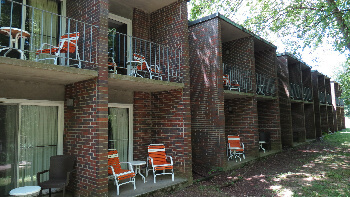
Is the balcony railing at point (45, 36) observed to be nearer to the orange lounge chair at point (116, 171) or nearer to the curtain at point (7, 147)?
the curtain at point (7, 147)

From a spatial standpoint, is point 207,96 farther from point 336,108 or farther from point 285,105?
point 336,108

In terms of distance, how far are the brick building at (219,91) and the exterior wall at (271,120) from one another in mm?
52

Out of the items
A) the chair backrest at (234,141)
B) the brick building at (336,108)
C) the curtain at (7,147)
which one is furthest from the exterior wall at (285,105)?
the brick building at (336,108)

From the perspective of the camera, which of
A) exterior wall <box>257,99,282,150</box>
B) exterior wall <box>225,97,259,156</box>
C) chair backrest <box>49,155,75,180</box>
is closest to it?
chair backrest <box>49,155,75,180</box>

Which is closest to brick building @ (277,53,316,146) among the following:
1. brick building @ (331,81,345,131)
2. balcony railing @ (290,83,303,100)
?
balcony railing @ (290,83,303,100)

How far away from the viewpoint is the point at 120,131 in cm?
720

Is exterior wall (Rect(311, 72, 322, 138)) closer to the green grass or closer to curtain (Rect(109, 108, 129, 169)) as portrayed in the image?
the green grass

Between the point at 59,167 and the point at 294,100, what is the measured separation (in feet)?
44.6

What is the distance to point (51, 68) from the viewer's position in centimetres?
426

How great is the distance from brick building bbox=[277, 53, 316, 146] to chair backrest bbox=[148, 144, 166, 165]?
964 cm

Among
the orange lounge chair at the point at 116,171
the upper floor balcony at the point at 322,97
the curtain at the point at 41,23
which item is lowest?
the orange lounge chair at the point at 116,171

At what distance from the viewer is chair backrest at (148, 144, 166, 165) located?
6773 mm

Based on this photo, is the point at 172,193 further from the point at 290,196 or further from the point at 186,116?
the point at 290,196

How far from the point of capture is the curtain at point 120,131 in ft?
23.0
